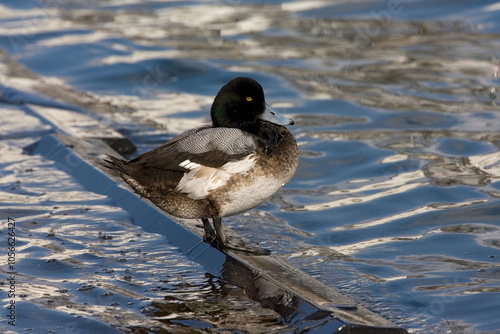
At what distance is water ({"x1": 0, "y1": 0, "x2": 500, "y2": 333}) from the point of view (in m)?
4.29

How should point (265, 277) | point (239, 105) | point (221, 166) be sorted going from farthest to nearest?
point (239, 105) < point (221, 166) < point (265, 277)

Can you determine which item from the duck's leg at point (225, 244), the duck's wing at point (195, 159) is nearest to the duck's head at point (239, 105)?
the duck's wing at point (195, 159)

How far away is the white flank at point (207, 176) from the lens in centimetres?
432

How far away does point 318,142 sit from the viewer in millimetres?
7152

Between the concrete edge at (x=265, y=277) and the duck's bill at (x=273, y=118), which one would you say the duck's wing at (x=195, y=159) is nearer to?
the duck's bill at (x=273, y=118)

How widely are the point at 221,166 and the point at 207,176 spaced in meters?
0.10

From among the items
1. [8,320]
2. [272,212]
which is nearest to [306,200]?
[272,212]

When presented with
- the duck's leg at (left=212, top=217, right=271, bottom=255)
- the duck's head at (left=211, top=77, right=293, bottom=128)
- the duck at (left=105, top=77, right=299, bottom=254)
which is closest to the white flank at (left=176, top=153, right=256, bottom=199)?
the duck at (left=105, top=77, right=299, bottom=254)

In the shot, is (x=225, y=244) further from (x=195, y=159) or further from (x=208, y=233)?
(x=195, y=159)

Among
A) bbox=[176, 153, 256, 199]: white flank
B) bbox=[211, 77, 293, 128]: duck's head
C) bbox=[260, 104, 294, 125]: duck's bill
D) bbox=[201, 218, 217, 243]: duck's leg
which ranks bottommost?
bbox=[201, 218, 217, 243]: duck's leg

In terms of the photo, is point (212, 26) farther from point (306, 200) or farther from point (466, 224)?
point (466, 224)

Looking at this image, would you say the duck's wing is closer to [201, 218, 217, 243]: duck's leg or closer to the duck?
the duck

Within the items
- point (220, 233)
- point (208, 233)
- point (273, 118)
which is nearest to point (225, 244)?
point (220, 233)

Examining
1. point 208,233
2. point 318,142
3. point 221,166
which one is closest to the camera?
point 221,166
